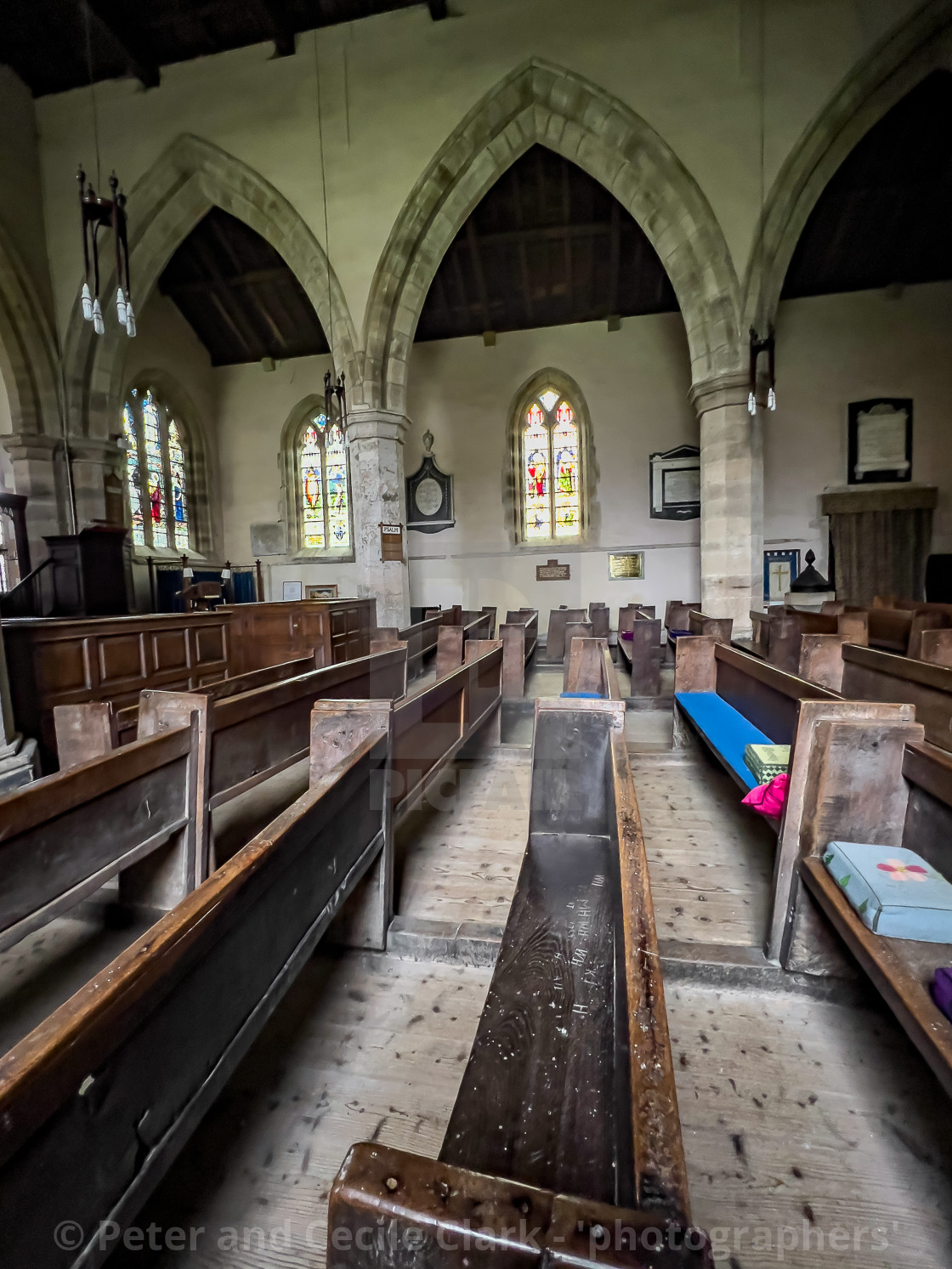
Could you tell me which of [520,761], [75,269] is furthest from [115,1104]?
[75,269]

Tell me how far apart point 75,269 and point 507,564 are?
7.70 m

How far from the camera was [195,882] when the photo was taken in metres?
1.75

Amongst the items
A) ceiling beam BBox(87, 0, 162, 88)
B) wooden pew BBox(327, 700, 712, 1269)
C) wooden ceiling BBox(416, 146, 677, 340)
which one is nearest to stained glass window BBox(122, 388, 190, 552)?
ceiling beam BBox(87, 0, 162, 88)

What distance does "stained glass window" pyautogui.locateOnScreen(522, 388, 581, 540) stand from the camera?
405 inches

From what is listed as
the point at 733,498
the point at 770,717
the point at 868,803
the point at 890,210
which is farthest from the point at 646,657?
the point at 890,210

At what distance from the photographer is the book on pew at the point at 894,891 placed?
1.07 metres

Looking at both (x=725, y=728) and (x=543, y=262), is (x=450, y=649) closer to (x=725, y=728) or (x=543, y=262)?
(x=725, y=728)

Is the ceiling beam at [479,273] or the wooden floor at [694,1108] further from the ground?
the ceiling beam at [479,273]

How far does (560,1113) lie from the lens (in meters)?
0.78

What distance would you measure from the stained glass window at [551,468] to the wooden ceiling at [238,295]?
446 cm

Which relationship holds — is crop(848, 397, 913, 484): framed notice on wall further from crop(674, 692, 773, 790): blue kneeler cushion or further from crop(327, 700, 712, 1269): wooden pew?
crop(327, 700, 712, 1269): wooden pew

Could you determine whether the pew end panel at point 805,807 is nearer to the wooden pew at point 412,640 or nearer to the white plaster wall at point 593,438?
the wooden pew at point 412,640

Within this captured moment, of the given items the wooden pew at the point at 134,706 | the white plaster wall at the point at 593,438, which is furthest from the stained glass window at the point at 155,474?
the wooden pew at the point at 134,706

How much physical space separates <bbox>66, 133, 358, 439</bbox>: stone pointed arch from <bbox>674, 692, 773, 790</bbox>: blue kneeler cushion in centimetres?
620
